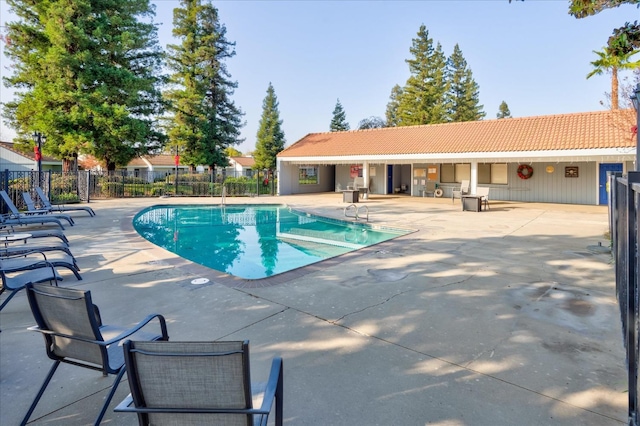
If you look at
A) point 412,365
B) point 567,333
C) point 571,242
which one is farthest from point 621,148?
point 412,365

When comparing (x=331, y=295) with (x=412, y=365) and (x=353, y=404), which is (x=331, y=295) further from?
(x=353, y=404)

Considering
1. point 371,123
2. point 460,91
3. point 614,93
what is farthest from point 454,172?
point 371,123

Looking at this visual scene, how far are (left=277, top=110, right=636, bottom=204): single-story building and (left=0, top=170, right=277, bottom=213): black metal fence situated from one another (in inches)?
88.1

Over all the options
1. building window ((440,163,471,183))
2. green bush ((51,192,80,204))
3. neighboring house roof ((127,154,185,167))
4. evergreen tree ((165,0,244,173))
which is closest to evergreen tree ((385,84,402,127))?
evergreen tree ((165,0,244,173))

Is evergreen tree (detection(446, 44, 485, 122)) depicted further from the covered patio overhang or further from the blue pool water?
the blue pool water

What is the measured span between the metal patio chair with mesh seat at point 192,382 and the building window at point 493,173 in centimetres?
2283

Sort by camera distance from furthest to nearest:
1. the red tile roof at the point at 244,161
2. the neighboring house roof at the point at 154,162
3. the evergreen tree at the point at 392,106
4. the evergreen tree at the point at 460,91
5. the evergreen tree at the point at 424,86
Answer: the red tile roof at the point at 244,161 < the evergreen tree at the point at 392,106 < the neighboring house roof at the point at 154,162 < the evergreen tree at the point at 460,91 < the evergreen tree at the point at 424,86

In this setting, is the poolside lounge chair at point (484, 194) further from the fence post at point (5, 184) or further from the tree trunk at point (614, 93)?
the fence post at point (5, 184)

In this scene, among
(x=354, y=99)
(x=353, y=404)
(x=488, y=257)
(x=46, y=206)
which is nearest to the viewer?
(x=353, y=404)

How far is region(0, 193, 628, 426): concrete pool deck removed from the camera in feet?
8.70

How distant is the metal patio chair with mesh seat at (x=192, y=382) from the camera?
5.76 feet

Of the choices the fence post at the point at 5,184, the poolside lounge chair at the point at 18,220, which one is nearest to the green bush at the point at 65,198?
the fence post at the point at 5,184

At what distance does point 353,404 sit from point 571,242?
8459mm

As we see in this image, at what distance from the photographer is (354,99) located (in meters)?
42.3
